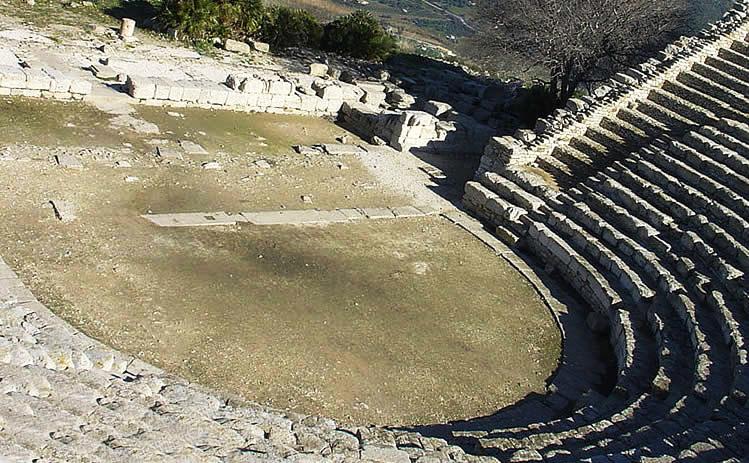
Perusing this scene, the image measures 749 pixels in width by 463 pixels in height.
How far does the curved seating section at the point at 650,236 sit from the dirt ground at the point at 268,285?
1.15 metres

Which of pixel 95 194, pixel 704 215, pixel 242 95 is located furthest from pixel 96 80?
pixel 704 215

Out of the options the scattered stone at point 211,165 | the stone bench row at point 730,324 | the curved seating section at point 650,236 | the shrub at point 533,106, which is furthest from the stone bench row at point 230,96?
the stone bench row at point 730,324

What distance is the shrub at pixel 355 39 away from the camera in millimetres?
28031

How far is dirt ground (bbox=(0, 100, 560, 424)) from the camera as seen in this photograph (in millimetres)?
10148

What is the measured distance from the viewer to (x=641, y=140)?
59.1ft

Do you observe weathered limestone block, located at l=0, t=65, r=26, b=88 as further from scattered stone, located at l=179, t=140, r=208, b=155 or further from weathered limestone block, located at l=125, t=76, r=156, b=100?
scattered stone, located at l=179, t=140, r=208, b=155

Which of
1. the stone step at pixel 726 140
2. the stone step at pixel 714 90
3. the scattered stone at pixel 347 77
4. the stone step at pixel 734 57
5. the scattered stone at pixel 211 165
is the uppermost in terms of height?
the stone step at pixel 734 57

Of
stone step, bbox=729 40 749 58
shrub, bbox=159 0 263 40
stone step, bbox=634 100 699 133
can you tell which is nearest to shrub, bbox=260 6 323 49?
shrub, bbox=159 0 263 40

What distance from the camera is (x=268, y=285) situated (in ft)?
39.4

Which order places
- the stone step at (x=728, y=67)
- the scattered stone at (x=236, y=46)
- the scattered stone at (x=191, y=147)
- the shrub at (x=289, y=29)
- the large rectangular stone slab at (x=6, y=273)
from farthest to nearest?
the shrub at (x=289, y=29) < the scattered stone at (x=236, y=46) < the stone step at (x=728, y=67) < the scattered stone at (x=191, y=147) < the large rectangular stone slab at (x=6, y=273)

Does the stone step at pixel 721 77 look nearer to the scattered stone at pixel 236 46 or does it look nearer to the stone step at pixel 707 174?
the stone step at pixel 707 174

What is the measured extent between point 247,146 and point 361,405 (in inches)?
358

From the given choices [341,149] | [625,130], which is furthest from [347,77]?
[625,130]

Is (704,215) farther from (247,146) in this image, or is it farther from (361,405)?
(247,146)
